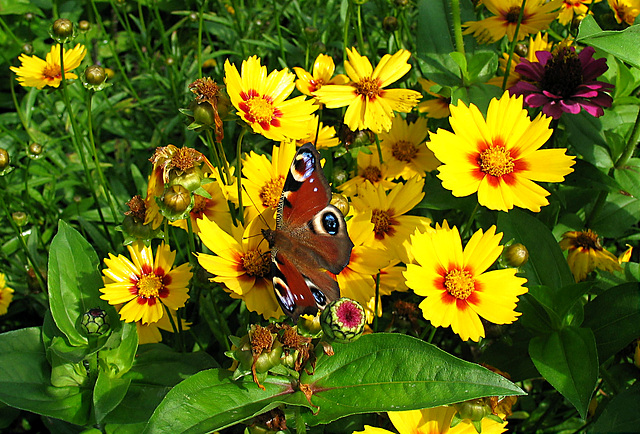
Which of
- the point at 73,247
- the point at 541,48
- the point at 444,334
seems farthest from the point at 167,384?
the point at 541,48

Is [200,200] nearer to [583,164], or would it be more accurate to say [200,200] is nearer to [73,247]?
[73,247]

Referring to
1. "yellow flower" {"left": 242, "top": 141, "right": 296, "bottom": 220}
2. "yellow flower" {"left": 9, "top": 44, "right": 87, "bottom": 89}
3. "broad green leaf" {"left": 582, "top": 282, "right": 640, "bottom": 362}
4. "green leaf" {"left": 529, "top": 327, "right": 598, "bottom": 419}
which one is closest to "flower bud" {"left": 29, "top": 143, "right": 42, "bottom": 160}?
"yellow flower" {"left": 9, "top": 44, "right": 87, "bottom": 89}

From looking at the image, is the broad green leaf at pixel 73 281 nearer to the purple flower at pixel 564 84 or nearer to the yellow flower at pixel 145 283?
the yellow flower at pixel 145 283

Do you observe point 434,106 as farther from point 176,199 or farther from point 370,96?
point 176,199

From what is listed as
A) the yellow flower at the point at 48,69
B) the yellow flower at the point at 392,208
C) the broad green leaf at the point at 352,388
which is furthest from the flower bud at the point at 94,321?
the yellow flower at the point at 48,69

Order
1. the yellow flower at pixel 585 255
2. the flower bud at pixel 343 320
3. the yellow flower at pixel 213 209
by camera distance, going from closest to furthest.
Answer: the flower bud at pixel 343 320 < the yellow flower at pixel 213 209 < the yellow flower at pixel 585 255
